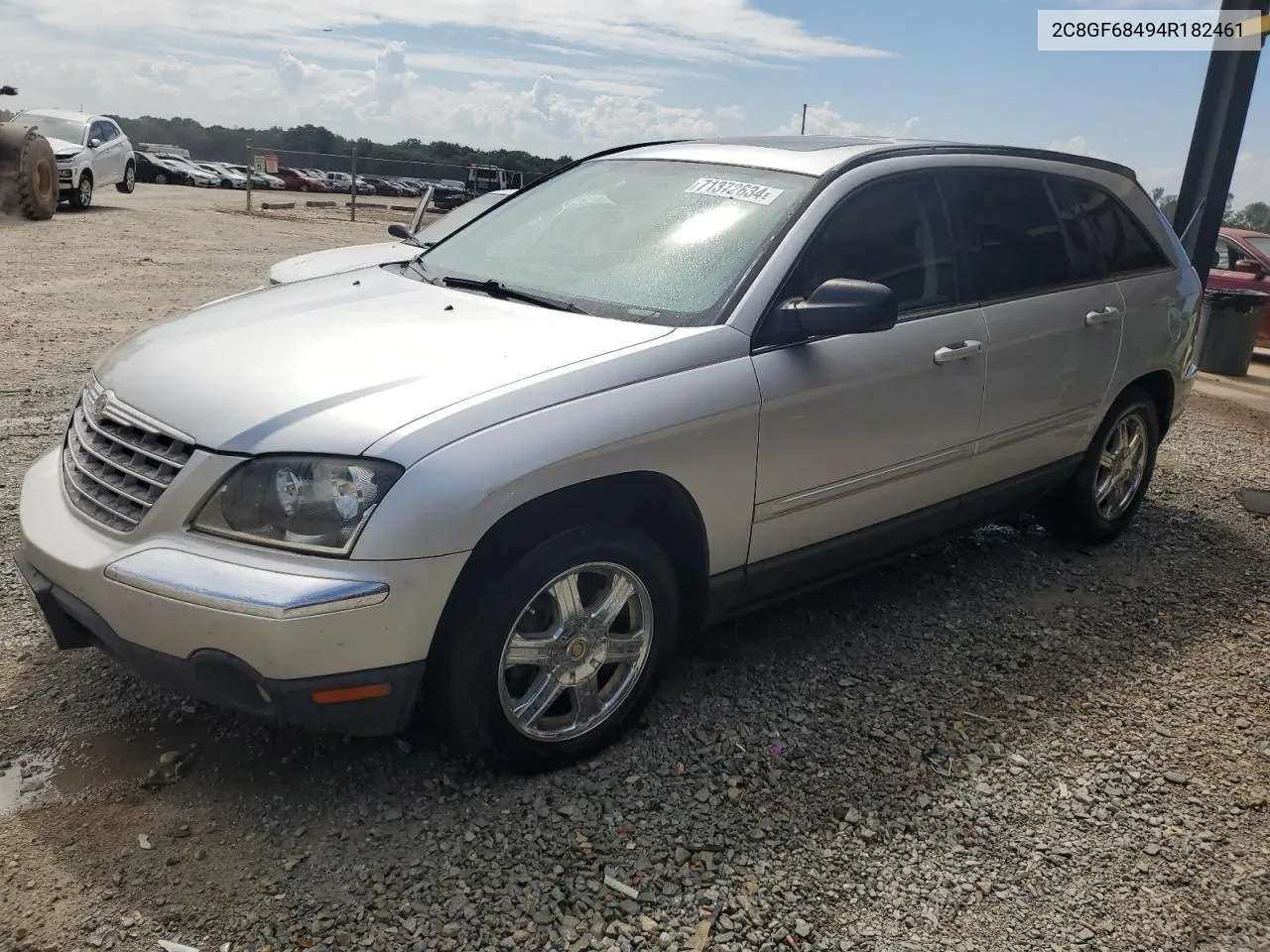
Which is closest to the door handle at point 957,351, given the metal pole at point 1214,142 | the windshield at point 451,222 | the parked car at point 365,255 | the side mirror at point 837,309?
the side mirror at point 837,309

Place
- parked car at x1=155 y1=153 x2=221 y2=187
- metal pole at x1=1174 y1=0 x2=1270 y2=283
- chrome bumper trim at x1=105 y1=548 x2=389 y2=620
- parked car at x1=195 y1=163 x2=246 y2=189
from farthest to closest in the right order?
parked car at x1=195 y1=163 x2=246 y2=189, parked car at x1=155 y1=153 x2=221 y2=187, metal pole at x1=1174 y1=0 x2=1270 y2=283, chrome bumper trim at x1=105 y1=548 x2=389 y2=620

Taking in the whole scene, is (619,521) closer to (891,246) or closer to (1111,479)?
(891,246)

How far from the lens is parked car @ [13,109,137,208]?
64.5 ft

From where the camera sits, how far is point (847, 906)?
2633 millimetres

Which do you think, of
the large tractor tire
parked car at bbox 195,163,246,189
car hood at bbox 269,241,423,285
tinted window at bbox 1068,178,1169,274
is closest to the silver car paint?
tinted window at bbox 1068,178,1169,274

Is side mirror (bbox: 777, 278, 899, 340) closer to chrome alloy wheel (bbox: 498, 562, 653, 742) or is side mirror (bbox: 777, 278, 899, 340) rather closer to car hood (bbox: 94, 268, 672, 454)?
car hood (bbox: 94, 268, 672, 454)

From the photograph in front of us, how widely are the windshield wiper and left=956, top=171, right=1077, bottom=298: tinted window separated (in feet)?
5.44

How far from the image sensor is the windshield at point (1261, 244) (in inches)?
531

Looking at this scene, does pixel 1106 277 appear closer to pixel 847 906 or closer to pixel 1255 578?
pixel 1255 578

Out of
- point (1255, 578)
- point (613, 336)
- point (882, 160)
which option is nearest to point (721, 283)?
point (613, 336)

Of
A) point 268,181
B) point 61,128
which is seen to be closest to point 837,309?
point 61,128

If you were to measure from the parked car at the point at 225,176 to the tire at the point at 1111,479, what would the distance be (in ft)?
152

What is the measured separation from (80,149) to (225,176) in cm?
2837

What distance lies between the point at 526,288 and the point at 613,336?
0.59 m
